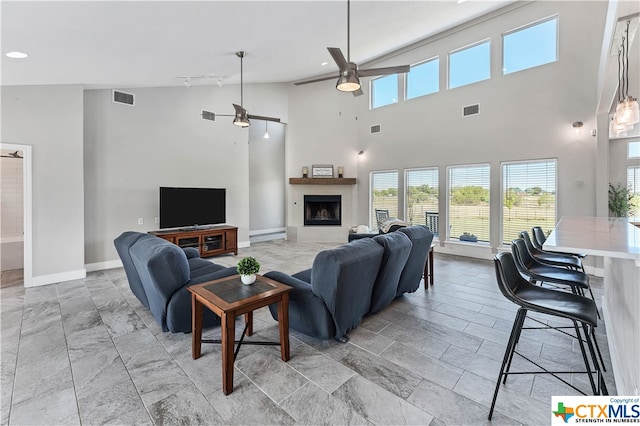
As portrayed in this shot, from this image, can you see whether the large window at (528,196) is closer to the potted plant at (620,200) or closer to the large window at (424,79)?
the potted plant at (620,200)

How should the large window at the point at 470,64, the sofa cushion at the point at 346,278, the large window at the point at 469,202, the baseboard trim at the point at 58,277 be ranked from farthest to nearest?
the large window at the point at 469,202, the large window at the point at 470,64, the baseboard trim at the point at 58,277, the sofa cushion at the point at 346,278

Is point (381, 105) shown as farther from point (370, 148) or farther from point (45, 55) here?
point (45, 55)

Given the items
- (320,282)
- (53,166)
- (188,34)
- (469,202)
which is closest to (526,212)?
(469,202)

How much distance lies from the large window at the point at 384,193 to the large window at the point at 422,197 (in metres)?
0.36

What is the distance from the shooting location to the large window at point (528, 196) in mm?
5492

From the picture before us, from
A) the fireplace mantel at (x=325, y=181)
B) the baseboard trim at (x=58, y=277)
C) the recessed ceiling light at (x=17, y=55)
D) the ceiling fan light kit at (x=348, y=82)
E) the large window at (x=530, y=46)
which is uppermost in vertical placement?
the large window at (x=530, y=46)

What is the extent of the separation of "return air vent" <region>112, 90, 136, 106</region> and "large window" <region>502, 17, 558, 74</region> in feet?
24.2

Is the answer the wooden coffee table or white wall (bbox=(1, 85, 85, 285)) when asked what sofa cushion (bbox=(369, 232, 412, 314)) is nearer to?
the wooden coffee table

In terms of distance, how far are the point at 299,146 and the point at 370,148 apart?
6.87 feet

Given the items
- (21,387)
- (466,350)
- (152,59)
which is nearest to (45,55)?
(152,59)

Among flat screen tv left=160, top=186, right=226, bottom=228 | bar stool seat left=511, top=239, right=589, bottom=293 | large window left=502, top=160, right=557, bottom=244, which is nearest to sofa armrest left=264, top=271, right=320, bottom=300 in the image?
bar stool seat left=511, top=239, right=589, bottom=293

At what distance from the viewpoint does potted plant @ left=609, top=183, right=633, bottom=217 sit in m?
4.73

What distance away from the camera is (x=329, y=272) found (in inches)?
95.0

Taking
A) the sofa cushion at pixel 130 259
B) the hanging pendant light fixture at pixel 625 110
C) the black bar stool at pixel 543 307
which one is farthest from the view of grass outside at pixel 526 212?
the sofa cushion at pixel 130 259
